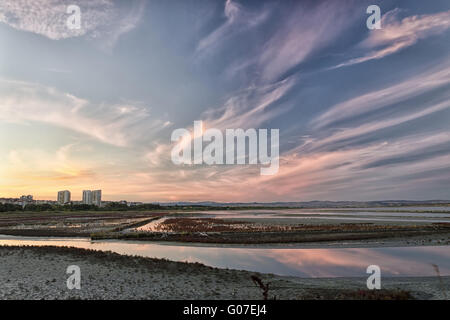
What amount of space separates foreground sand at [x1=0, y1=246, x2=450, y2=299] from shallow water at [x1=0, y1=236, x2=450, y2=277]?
248cm

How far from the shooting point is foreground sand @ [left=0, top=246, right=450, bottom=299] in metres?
13.3

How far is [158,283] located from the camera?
1554 cm

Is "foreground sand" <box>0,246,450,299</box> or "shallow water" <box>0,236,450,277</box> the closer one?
"foreground sand" <box>0,246,450,299</box>

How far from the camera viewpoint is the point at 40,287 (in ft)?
47.2

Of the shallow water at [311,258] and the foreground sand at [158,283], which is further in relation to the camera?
the shallow water at [311,258]

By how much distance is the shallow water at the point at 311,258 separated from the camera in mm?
19359

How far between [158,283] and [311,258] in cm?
1418

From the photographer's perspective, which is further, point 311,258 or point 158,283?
point 311,258

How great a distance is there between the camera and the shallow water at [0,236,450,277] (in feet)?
63.5

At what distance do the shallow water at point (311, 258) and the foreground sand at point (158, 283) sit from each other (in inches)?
97.5

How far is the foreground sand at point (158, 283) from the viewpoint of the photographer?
13312 mm
